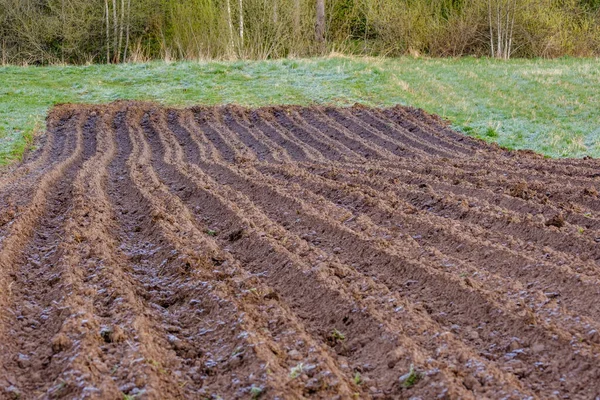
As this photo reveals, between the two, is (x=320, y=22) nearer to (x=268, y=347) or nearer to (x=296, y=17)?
(x=296, y=17)

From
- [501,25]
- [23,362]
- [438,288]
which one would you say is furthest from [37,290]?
[501,25]

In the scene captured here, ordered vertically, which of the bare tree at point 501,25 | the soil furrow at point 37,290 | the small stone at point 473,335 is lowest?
the small stone at point 473,335

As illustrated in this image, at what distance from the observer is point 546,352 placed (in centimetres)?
354

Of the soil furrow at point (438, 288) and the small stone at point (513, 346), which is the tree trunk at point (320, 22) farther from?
the small stone at point (513, 346)

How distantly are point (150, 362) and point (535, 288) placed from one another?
2.53m

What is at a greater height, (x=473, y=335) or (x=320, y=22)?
(x=320, y=22)

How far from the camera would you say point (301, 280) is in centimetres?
466

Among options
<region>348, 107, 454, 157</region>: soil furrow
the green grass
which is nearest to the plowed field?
<region>348, 107, 454, 157</region>: soil furrow

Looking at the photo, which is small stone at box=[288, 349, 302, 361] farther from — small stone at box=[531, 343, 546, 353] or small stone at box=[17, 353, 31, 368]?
small stone at box=[17, 353, 31, 368]

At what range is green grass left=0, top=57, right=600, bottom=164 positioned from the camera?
12.1 meters

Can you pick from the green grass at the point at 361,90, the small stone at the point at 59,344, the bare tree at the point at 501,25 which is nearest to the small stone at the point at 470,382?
the small stone at the point at 59,344

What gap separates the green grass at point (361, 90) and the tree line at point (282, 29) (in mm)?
3894

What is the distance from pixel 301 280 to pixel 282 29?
64.0 feet

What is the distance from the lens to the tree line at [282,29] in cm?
2309
